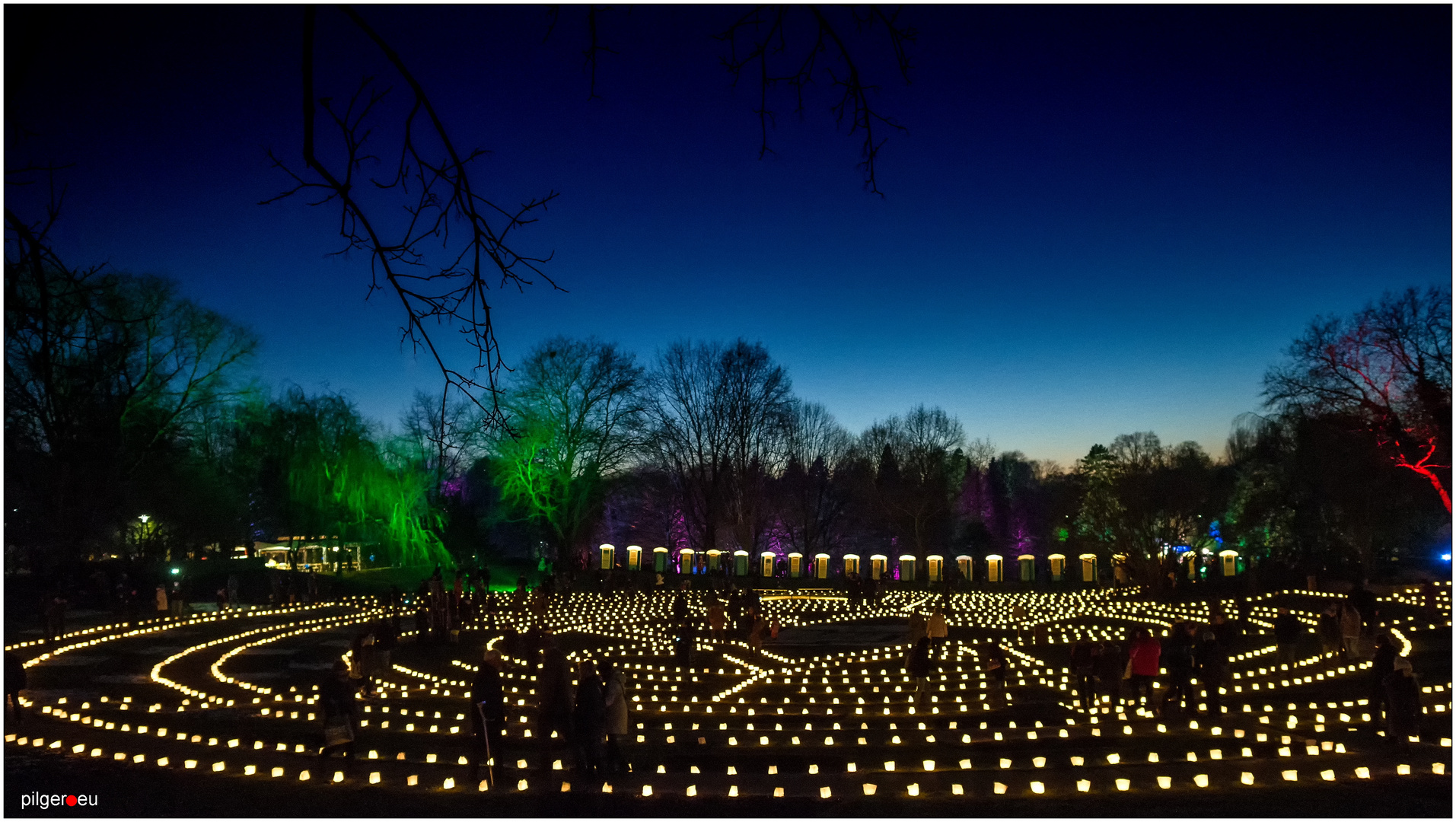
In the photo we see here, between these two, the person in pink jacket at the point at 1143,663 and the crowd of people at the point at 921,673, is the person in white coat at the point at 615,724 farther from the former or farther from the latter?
the person in pink jacket at the point at 1143,663

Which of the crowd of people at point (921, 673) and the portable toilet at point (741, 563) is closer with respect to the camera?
the crowd of people at point (921, 673)

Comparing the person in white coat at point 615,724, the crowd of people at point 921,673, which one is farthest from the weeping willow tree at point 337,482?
the person in white coat at point 615,724

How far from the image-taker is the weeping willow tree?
35438 millimetres

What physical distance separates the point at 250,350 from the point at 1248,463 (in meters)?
44.5

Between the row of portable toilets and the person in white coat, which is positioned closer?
the person in white coat

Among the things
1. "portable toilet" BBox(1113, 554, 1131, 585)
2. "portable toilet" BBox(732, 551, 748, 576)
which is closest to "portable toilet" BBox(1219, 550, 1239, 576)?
"portable toilet" BBox(1113, 554, 1131, 585)

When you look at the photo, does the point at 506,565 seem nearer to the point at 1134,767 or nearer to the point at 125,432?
the point at 125,432

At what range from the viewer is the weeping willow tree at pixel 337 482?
35438mm

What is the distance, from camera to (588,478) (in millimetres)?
41094

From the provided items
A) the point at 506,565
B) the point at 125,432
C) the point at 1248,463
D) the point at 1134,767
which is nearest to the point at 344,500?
the point at 125,432

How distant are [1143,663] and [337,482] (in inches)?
1256

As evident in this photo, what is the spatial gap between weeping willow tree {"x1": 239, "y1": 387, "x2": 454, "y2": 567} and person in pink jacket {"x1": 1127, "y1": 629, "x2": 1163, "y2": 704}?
29.6 metres

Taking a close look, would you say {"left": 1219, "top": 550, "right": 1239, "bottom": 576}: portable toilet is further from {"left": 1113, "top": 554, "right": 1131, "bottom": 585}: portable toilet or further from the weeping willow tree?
the weeping willow tree

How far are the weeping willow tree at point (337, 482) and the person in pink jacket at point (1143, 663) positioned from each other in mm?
29553
